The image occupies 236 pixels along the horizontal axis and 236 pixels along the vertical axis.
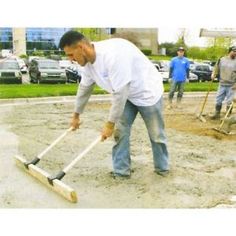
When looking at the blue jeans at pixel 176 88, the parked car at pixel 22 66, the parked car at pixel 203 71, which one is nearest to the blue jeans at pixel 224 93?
the parked car at pixel 203 71

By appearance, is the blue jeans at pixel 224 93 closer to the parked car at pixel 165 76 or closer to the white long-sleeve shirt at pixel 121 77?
the parked car at pixel 165 76

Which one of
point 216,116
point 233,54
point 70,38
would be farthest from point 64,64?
point 216,116

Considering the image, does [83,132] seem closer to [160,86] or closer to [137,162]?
[137,162]

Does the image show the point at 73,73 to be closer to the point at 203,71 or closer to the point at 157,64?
the point at 157,64

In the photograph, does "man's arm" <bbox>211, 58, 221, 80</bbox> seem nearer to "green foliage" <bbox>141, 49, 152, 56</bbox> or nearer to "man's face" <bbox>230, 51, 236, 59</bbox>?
"man's face" <bbox>230, 51, 236, 59</bbox>

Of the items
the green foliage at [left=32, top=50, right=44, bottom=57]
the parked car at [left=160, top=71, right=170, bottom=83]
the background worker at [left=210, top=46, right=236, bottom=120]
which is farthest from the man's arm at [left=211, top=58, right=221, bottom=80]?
the green foliage at [left=32, top=50, right=44, bottom=57]
